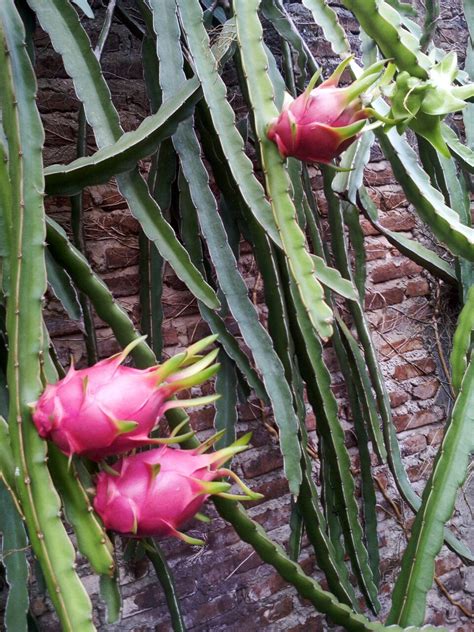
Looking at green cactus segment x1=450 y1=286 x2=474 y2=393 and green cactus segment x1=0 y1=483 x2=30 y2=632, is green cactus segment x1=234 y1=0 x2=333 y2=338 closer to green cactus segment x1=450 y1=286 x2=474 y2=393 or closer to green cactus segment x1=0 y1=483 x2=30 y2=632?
green cactus segment x1=450 y1=286 x2=474 y2=393

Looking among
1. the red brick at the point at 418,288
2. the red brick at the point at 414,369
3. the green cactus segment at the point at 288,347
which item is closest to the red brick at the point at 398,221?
the red brick at the point at 418,288

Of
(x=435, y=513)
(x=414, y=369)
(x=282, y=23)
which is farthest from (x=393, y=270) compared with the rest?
(x=435, y=513)

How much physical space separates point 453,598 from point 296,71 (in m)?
1.39

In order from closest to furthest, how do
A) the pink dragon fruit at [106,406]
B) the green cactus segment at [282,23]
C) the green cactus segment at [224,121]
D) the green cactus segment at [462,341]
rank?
1. the pink dragon fruit at [106,406]
2. the green cactus segment at [224,121]
3. the green cactus segment at [462,341]
4. the green cactus segment at [282,23]

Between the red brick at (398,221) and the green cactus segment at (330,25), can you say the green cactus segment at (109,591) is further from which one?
the red brick at (398,221)

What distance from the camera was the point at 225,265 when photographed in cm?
83

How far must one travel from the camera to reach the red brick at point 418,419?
163 centimetres

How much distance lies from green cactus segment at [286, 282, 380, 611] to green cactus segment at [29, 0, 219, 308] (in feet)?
0.60

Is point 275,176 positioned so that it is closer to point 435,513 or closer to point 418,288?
point 435,513

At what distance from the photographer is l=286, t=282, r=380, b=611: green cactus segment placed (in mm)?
947

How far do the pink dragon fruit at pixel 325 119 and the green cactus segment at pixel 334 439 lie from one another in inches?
10.7

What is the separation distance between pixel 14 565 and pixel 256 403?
0.74m

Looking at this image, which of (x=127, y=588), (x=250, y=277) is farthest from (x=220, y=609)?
(x=250, y=277)

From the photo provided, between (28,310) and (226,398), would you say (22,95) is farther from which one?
(226,398)
